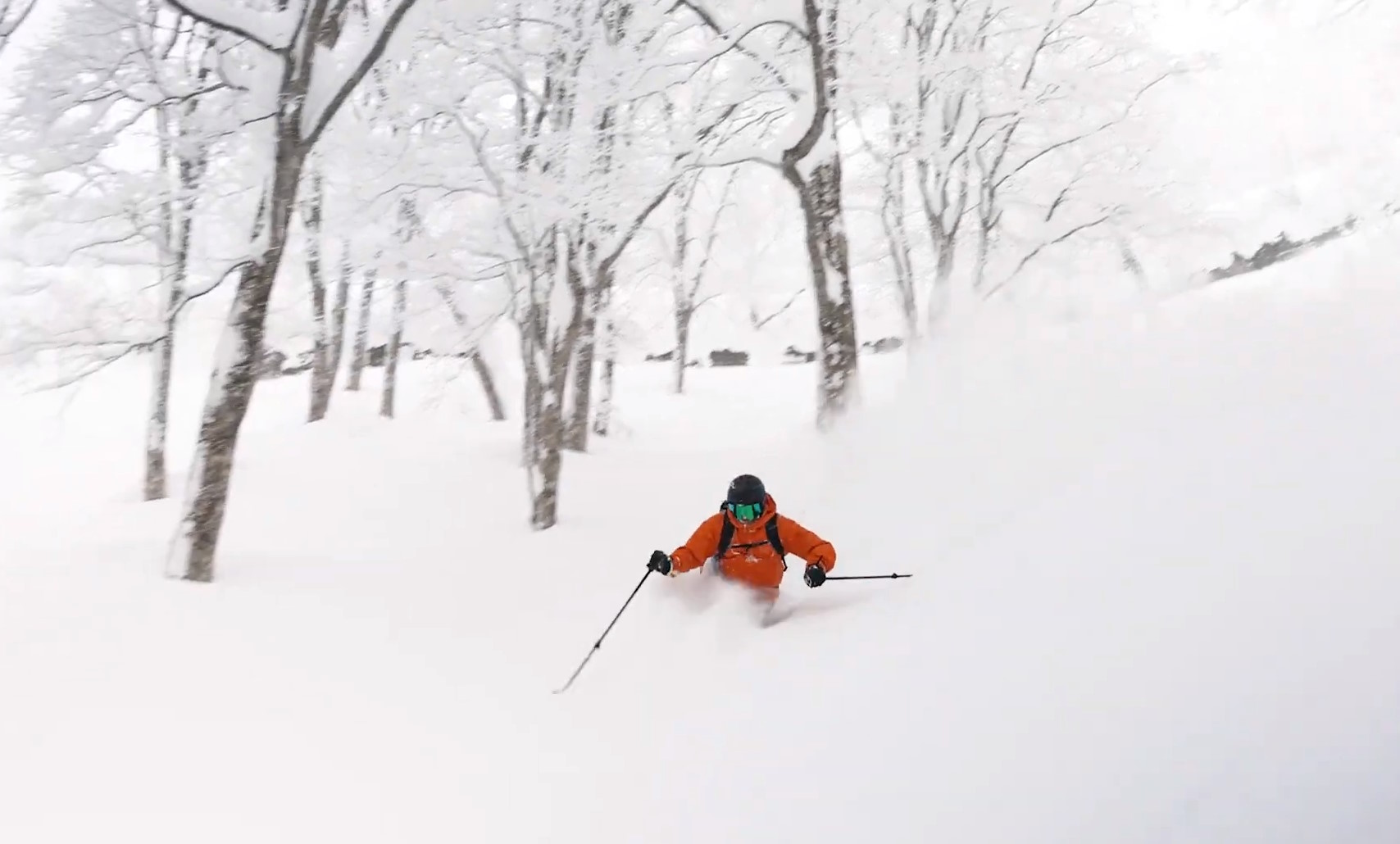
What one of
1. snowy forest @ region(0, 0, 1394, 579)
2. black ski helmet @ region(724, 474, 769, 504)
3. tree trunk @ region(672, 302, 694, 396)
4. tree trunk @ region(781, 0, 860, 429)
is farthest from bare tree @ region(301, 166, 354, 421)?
black ski helmet @ region(724, 474, 769, 504)

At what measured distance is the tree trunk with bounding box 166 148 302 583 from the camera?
249 inches

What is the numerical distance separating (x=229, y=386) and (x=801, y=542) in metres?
4.59

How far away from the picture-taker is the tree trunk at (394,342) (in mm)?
16516

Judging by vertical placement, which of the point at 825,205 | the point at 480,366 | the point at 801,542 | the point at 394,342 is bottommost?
the point at 801,542

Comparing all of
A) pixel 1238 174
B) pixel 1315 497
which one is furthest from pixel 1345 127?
pixel 1315 497

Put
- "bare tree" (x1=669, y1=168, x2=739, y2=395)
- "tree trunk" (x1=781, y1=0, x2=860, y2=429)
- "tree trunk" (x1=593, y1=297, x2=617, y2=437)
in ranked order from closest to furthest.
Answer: "tree trunk" (x1=781, y1=0, x2=860, y2=429)
"tree trunk" (x1=593, y1=297, x2=617, y2=437)
"bare tree" (x1=669, y1=168, x2=739, y2=395)

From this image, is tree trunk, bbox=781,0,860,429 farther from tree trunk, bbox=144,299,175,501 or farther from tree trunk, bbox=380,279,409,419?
tree trunk, bbox=144,299,175,501

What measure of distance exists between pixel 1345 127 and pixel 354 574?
77.0 ft

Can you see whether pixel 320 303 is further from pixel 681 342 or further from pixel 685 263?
pixel 685 263

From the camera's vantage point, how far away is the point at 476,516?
11.0m

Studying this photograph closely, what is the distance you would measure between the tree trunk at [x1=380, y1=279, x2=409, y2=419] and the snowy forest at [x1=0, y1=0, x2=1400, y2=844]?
0.09 meters

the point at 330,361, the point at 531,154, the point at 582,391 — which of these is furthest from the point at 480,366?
the point at 531,154

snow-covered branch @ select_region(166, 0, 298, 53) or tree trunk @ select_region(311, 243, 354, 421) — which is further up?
snow-covered branch @ select_region(166, 0, 298, 53)

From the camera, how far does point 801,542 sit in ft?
18.5
